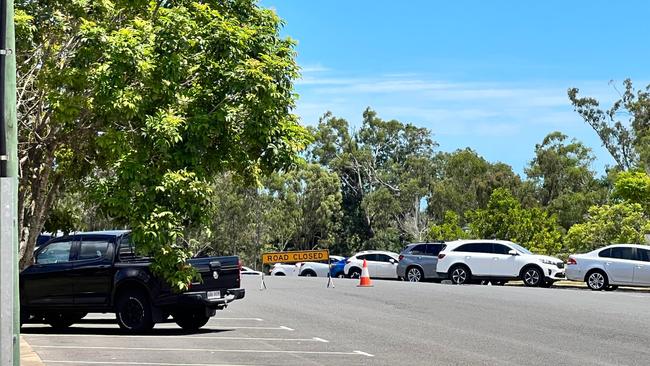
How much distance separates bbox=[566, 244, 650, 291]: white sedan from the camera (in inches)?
1222

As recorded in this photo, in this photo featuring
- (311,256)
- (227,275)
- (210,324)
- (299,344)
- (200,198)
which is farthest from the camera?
(311,256)

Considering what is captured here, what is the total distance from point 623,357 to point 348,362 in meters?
3.90

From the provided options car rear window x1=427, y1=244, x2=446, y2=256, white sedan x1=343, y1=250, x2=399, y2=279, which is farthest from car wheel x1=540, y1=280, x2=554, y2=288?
white sedan x1=343, y1=250, x2=399, y2=279

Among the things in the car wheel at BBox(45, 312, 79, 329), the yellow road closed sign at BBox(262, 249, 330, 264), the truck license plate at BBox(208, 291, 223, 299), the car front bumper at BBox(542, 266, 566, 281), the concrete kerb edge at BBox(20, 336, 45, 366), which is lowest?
the concrete kerb edge at BBox(20, 336, 45, 366)

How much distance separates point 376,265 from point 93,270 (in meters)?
25.9

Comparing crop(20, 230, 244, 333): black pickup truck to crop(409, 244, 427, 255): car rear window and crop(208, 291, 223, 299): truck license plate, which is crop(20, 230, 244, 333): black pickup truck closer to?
crop(208, 291, 223, 299): truck license plate

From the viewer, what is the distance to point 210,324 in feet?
67.9

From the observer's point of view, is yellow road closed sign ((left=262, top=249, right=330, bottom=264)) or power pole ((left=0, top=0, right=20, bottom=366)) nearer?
power pole ((left=0, top=0, right=20, bottom=366))

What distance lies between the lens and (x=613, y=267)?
31391 millimetres

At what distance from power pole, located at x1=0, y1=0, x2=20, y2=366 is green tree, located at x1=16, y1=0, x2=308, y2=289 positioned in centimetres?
1030

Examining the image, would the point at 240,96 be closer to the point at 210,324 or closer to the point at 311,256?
the point at 210,324

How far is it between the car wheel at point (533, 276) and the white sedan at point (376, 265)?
377 inches

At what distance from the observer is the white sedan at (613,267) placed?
31.0 metres

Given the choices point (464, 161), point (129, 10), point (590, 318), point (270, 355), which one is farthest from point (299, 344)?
point (464, 161)
